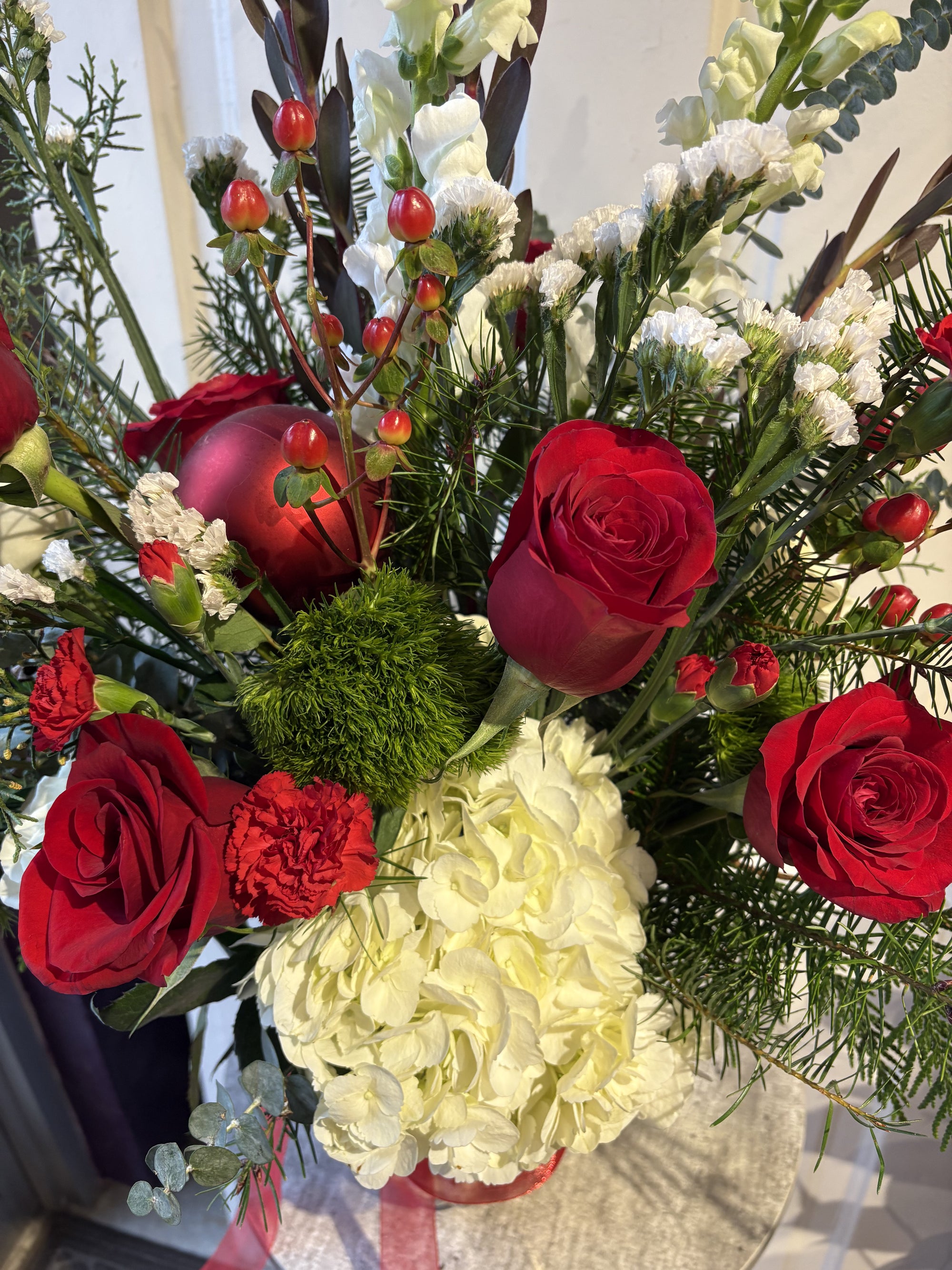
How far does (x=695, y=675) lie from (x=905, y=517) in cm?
11

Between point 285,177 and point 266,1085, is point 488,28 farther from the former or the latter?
point 266,1085

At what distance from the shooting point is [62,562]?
1.14 feet

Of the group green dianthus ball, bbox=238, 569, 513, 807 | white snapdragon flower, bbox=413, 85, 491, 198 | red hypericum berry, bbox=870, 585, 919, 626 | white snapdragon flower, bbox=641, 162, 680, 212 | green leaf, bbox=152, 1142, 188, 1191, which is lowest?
green leaf, bbox=152, 1142, 188, 1191

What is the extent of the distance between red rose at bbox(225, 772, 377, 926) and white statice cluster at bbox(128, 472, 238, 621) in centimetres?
8

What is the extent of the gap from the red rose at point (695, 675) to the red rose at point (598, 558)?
0.17 ft

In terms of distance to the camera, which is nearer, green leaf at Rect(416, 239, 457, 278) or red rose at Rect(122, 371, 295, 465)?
green leaf at Rect(416, 239, 457, 278)

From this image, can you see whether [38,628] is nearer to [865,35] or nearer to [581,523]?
[581,523]

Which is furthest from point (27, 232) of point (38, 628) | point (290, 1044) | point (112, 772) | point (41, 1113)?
point (41, 1113)

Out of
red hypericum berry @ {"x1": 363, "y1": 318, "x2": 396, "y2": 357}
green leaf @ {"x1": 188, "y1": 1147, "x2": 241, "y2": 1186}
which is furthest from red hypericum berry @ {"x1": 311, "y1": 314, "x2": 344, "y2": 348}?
green leaf @ {"x1": 188, "y1": 1147, "x2": 241, "y2": 1186}

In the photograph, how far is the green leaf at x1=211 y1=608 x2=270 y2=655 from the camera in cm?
34

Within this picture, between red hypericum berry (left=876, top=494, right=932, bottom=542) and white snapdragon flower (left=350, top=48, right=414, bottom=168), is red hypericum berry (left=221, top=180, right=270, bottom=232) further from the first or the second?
red hypericum berry (left=876, top=494, right=932, bottom=542)

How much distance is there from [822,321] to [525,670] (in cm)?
16

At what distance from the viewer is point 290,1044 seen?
1.24 feet

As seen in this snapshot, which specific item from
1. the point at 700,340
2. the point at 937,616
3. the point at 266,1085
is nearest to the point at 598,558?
the point at 700,340
